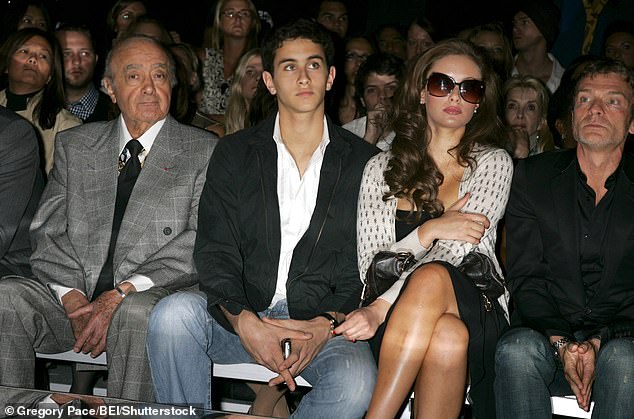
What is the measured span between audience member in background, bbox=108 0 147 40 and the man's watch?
4.12 m

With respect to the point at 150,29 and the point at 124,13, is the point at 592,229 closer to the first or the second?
the point at 150,29

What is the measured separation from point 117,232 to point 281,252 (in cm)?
65

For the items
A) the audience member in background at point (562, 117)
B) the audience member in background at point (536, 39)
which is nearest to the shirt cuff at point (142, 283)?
the audience member in background at point (562, 117)

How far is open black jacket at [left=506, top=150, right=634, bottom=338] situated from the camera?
3094 mm

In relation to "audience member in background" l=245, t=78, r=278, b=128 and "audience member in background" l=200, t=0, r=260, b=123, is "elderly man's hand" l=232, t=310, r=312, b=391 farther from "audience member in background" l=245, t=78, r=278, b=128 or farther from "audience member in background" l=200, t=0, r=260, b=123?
"audience member in background" l=200, t=0, r=260, b=123

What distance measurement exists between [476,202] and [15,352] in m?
1.66

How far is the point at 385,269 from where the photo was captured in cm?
314

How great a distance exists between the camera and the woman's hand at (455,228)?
10.1ft

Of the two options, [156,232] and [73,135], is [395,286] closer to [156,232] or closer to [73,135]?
[156,232]

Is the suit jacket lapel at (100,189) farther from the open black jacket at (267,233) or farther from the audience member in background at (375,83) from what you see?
the audience member in background at (375,83)

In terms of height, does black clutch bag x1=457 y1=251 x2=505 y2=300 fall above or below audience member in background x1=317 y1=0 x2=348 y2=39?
below

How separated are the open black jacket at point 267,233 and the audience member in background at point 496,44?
217cm

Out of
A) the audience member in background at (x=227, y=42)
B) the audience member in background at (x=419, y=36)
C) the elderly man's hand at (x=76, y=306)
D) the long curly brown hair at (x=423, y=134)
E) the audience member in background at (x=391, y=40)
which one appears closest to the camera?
the long curly brown hair at (x=423, y=134)

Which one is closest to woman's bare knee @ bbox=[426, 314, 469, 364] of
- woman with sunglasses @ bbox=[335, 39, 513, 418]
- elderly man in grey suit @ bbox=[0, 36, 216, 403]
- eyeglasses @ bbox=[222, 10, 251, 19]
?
woman with sunglasses @ bbox=[335, 39, 513, 418]
